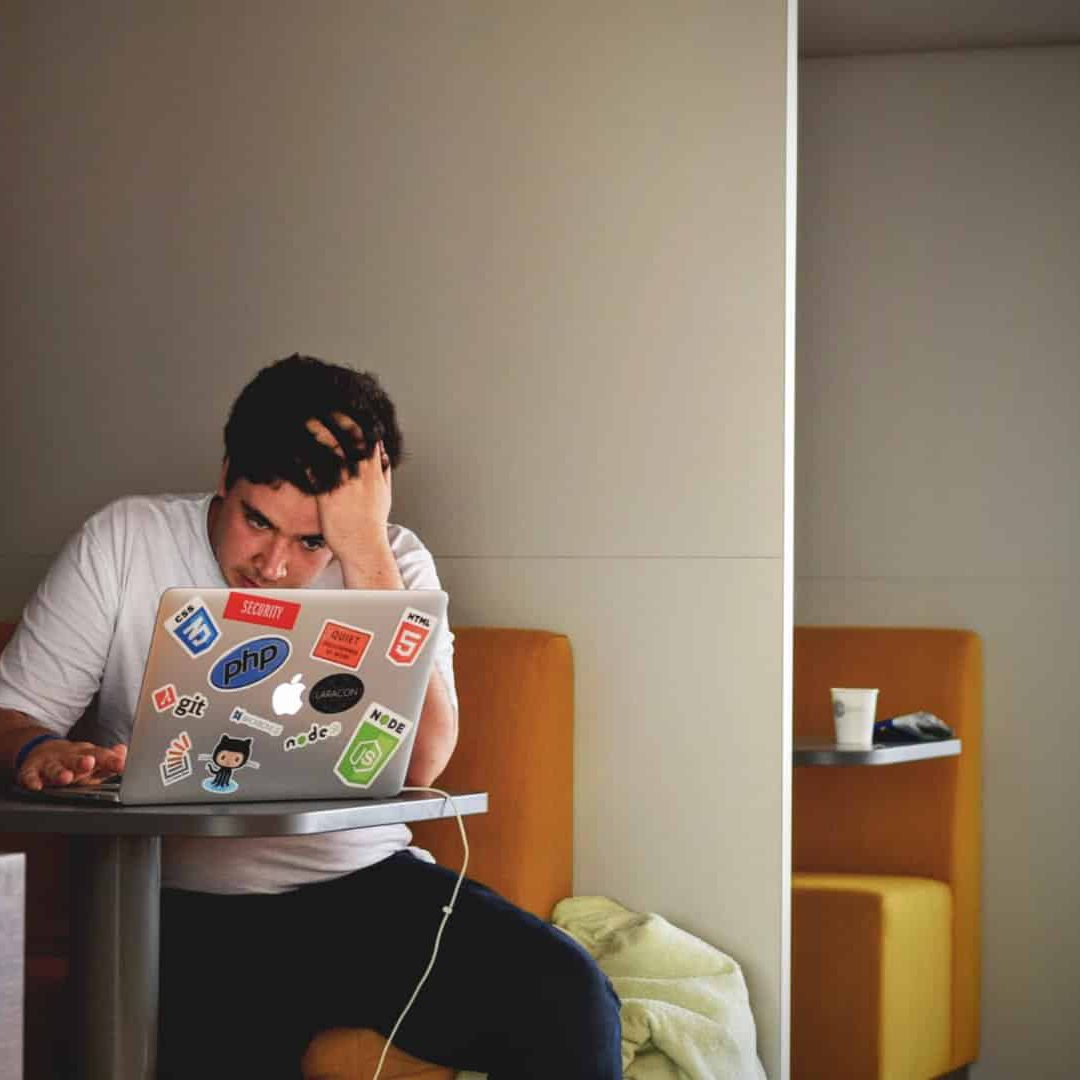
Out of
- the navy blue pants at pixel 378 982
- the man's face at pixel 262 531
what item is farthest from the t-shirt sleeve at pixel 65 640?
the navy blue pants at pixel 378 982

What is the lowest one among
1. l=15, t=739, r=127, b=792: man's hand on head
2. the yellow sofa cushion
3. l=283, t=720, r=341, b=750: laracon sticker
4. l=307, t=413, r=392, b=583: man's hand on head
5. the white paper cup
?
the yellow sofa cushion

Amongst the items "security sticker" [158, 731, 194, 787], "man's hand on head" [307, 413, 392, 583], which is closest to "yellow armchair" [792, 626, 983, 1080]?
"man's hand on head" [307, 413, 392, 583]

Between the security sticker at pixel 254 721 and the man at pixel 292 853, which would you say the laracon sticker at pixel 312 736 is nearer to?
the security sticker at pixel 254 721

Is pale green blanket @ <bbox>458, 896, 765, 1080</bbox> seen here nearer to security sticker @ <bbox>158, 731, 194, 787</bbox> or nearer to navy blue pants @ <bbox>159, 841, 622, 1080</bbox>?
navy blue pants @ <bbox>159, 841, 622, 1080</bbox>

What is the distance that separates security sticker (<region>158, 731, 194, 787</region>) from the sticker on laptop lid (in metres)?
0.02

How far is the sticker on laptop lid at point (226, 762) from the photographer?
1773mm

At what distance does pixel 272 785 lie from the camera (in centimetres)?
180

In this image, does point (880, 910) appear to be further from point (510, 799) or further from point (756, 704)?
point (510, 799)

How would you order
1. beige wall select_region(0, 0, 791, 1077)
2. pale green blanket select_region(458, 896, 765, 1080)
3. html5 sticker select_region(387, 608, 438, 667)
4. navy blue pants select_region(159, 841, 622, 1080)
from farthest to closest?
1. beige wall select_region(0, 0, 791, 1077)
2. pale green blanket select_region(458, 896, 765, 1080)
3. navy blue pants select_region(159, 841, 622, 1080)
4. html5 sticker select_region(387, 608, 438, 667)

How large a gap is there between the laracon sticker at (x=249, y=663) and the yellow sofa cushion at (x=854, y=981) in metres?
1.85

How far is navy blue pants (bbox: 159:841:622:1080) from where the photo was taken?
2.06m

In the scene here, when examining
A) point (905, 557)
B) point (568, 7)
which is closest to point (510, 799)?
point (568, 7)

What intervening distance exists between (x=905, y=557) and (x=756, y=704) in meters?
1.45

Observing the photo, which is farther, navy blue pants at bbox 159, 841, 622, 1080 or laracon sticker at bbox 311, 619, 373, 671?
navy blue pants at bbox 159, 841, 622, 1080
